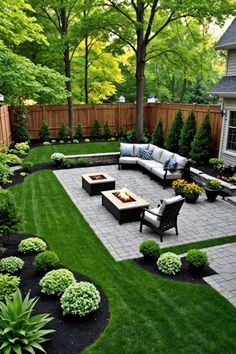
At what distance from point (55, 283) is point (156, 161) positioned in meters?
8.81

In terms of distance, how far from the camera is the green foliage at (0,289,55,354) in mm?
3859

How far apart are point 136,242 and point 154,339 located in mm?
3127

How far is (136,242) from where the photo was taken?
7391 millimetres

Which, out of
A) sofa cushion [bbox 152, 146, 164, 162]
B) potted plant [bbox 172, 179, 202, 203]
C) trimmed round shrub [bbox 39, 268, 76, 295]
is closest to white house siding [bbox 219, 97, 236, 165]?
sofa cushion [bbox 152, 146, 164, 162]

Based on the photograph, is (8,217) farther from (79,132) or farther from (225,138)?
(79,132)

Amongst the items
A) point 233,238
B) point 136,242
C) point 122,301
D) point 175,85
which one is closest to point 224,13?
point 233,238

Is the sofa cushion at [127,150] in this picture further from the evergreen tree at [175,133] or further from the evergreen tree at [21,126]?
the evergreen tree at [21,126]

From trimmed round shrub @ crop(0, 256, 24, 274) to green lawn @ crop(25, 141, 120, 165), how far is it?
367 inches

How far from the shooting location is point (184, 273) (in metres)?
6.09

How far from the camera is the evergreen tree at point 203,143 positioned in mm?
13477

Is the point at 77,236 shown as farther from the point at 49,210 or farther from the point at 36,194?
the point at 36,194

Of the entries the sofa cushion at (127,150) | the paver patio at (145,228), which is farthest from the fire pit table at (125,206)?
the sofa cushion at (127,150)

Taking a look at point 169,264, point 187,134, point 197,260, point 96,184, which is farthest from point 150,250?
point 187,134

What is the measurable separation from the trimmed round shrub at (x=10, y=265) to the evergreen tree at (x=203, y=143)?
9.87 m
